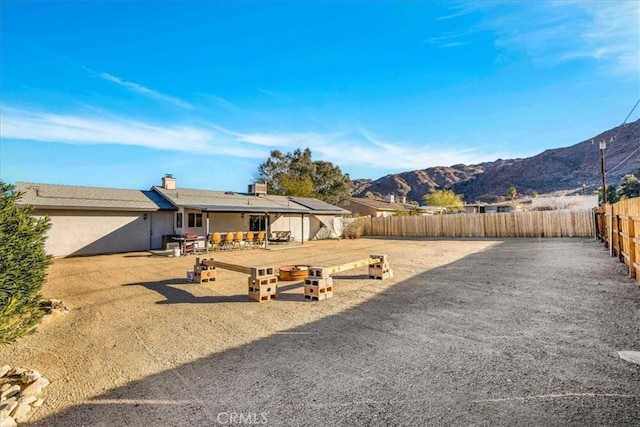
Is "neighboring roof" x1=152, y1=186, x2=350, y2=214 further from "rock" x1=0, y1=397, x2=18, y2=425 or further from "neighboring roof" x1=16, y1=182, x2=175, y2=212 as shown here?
"rock" x1=0, y1=397, x2=18, y2=425

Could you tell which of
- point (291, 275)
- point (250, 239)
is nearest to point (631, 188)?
point (250, 239)

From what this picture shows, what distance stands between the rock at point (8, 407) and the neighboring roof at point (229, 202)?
14.8 m

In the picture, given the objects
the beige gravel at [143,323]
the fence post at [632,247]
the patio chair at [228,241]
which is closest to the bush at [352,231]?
the patio chair at [228,241]

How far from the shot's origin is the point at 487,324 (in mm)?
5039

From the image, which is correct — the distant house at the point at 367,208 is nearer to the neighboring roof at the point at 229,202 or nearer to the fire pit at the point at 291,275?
the neighboring roof at the point at 229,202

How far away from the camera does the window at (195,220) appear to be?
1922cm

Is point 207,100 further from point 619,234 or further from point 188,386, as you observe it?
point 619,234

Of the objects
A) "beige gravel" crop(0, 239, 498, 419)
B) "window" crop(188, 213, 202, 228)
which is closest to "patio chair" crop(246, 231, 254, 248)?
"window" crop(188, 213, 202, 228)

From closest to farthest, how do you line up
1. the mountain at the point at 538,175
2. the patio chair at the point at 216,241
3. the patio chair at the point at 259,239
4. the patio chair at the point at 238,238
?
the patio chair at the point at 216,241
the patio chair at the point at 238,238
the patio chair at the point at 259,239
the mountain at the point at 538,175

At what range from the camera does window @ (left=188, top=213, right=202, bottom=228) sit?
19.2 m

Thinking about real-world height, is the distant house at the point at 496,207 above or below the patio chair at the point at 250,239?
above

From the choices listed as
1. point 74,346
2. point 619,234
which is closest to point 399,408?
point 74,346

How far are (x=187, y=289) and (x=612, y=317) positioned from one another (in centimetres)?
872

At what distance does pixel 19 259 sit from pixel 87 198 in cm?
1464
